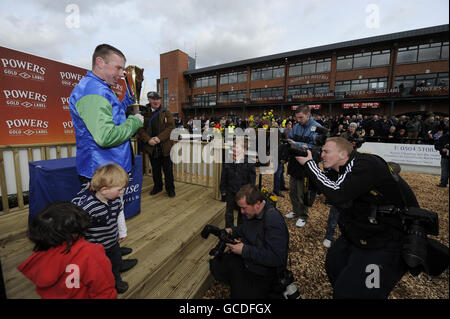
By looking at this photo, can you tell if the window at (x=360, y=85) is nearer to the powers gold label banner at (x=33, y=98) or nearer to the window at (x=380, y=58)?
the window at (x=380, y=58)

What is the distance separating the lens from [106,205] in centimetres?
157

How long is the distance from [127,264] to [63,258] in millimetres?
903

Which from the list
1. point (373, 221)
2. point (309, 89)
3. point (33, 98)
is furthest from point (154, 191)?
point (309, 89)

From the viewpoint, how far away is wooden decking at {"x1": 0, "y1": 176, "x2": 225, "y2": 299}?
181 cm

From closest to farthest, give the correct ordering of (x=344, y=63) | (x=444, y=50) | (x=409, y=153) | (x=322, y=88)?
1. (x=409, y=153)
2. (x=444, y=50)
3. (x=344, y=63)
4. (x=322, y=88)

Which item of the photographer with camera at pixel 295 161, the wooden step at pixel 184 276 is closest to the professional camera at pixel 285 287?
the wooden step at pixel 184 276

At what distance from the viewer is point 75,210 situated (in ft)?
3.94

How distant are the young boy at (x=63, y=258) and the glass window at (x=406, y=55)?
30138 millimetres

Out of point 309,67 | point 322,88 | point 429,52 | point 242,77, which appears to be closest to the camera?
point 429,52

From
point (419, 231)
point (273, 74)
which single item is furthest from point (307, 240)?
point (273, 74)

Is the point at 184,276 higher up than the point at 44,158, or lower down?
lower down

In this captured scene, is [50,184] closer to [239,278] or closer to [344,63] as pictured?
[239,278]

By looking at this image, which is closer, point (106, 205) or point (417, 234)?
point (417, 234)

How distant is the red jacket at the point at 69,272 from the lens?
1.13 m
